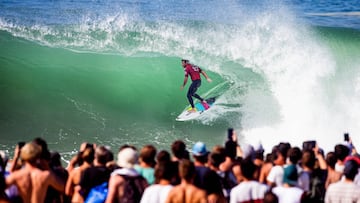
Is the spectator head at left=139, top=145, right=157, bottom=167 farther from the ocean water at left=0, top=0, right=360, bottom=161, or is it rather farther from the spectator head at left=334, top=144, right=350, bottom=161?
the ocean water at left=0, top=0, right=360, bottom=161

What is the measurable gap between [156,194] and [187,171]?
0.40 m

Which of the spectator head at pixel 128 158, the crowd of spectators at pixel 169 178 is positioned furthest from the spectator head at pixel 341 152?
the spectator head at pixel 128 158

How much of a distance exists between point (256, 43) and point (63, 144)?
844 centimetres

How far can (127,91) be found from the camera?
48.9 ft

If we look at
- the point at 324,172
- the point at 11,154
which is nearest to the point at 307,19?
the point at 11,154

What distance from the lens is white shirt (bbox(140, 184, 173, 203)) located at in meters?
5.23

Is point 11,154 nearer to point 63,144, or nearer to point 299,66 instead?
point 63,144

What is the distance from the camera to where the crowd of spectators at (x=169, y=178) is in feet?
17.2

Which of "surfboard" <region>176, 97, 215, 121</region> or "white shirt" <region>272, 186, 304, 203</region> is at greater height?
"surfboard" <region>176, 97, 215, 121</region>

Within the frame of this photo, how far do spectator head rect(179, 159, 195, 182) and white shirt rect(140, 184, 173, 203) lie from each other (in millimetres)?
213

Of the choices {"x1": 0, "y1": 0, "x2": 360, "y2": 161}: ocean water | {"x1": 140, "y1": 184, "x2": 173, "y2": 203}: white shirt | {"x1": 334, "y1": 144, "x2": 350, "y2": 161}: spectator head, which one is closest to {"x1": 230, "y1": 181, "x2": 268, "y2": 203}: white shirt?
{"x1": 140, "y1": 184, "x2": 173, "y2": 203}: white shirt

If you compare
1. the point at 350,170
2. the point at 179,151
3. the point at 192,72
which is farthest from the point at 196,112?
the point at 350,170

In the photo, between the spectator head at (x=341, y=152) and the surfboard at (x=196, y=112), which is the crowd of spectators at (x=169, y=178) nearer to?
the spectator head at (x=341, y=152)

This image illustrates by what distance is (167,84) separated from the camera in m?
15.5
